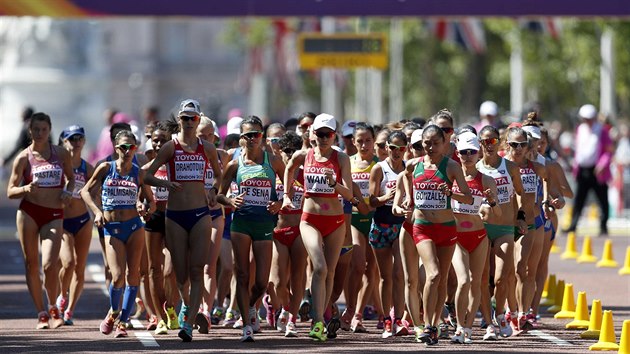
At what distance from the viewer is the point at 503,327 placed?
17.7 meters

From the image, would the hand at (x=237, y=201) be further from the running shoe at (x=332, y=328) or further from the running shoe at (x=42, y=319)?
the running shoe at (x=42, y=319)

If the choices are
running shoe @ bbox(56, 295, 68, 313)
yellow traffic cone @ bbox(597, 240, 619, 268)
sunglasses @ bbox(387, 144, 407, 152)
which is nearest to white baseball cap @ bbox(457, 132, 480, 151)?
sunglasses @ bbox(387, 144, 407, 152)

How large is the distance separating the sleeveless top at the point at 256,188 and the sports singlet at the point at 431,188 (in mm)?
1464

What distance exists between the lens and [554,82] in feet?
214

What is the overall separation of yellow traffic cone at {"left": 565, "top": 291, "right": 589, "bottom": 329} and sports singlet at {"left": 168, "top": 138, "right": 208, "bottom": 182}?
3.91m

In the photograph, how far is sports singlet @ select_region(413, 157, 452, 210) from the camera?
16672 millimetres

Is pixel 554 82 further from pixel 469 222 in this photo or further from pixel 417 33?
pixel 469 222

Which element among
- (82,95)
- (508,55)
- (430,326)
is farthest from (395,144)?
(508,55)

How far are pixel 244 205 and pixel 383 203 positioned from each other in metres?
1.24

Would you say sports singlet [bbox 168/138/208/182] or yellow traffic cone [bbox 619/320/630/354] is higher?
sports singlet [bbox 168/138/208/182]

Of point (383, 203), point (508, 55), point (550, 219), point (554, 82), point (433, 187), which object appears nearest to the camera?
point (433, 187)

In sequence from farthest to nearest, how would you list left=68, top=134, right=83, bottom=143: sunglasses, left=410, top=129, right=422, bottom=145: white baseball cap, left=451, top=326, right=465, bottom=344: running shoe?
left=68, top=134, right=83, bottom=143: sunglasses < left=410, top=129, right=422, bottom=145: white baseball cap < left=451, top=326, right=465, bottom=344: running shoe

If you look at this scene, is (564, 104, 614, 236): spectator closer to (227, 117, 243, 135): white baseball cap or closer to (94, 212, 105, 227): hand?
(227, 117, 243, 135): white baseball cap

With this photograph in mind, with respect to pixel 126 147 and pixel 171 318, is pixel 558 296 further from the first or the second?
pixel 126 147
